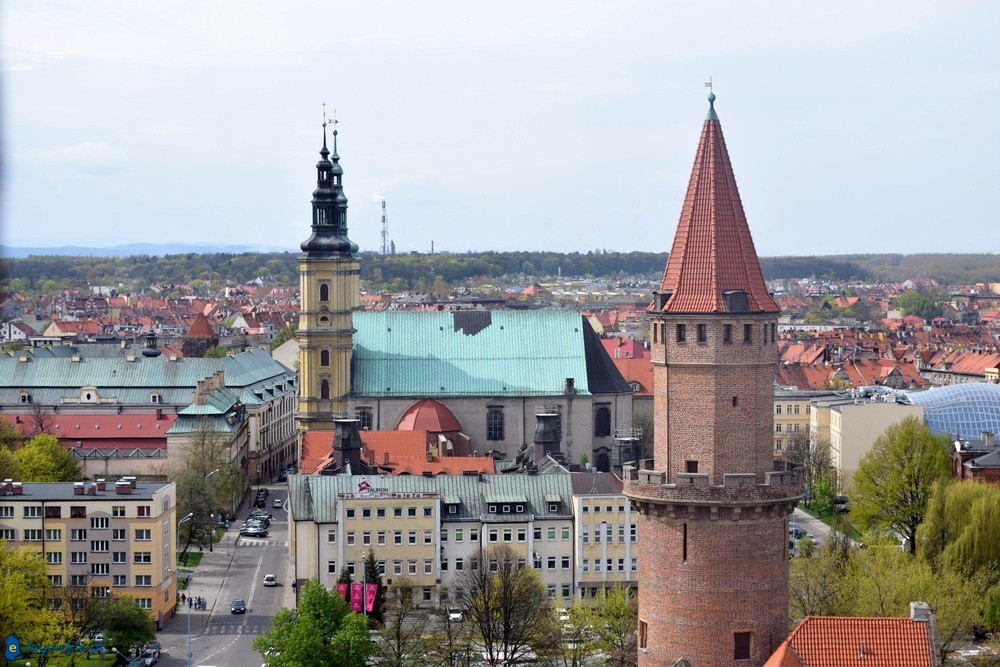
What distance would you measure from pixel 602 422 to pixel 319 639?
191ft

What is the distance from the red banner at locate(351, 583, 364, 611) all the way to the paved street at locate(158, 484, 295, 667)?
16.5ft

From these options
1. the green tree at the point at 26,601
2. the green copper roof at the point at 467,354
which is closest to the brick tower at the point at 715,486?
the green tree at the point at 26,601

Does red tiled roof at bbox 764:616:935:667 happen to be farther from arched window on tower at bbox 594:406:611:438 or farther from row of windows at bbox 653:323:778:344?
arched window on tower at bbox 594:406:611:438

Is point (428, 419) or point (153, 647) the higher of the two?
point (428, 419)

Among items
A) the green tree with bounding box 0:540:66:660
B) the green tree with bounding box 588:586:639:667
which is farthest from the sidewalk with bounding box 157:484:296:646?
the green tree with bounding box 588:586:639:667

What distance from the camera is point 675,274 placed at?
39.1m

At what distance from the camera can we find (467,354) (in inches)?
4963

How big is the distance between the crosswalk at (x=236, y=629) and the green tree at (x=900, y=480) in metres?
35.9

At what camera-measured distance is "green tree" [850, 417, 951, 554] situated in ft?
317

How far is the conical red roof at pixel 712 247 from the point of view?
3847 cm

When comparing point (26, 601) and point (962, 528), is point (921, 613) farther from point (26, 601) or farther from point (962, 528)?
point (962, 528)

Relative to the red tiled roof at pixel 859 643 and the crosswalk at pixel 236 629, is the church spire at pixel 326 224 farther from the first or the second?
the red tiled roof at pixel 859 643

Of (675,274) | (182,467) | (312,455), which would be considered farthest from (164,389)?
Result: (675,274)

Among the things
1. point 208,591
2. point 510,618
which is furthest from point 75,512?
point 510,618
